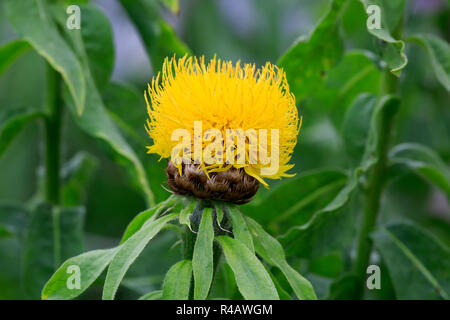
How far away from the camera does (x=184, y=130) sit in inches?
28.7

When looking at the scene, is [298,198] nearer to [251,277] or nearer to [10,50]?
[251,277]

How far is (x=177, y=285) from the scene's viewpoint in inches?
27.8

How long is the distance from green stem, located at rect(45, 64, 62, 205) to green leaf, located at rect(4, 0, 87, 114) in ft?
0.49

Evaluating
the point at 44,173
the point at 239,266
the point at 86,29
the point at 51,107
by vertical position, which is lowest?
the point at 239,266

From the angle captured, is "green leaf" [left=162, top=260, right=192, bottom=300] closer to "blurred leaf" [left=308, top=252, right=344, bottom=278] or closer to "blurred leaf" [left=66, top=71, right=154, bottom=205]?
"blurred leaf" [left=66, top=71, right=154, bottom=205]

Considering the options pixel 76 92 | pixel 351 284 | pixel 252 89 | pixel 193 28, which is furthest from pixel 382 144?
pixel 193 28

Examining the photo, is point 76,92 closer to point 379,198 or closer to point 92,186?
point 379,198

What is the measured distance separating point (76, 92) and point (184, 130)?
1.07ft

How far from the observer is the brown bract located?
0.73 m

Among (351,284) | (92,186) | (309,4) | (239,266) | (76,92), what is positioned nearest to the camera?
(239,266)

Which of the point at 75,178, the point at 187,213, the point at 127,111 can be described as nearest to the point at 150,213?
the point at 187,213

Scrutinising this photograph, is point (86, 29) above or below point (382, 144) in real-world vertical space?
above

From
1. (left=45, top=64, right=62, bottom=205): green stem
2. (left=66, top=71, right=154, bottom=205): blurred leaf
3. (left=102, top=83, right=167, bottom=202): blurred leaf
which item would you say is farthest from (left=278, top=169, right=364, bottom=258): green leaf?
(left=45, top=64, right=62, bottom=205): green stem

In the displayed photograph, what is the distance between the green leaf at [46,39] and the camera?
0.98 metres
